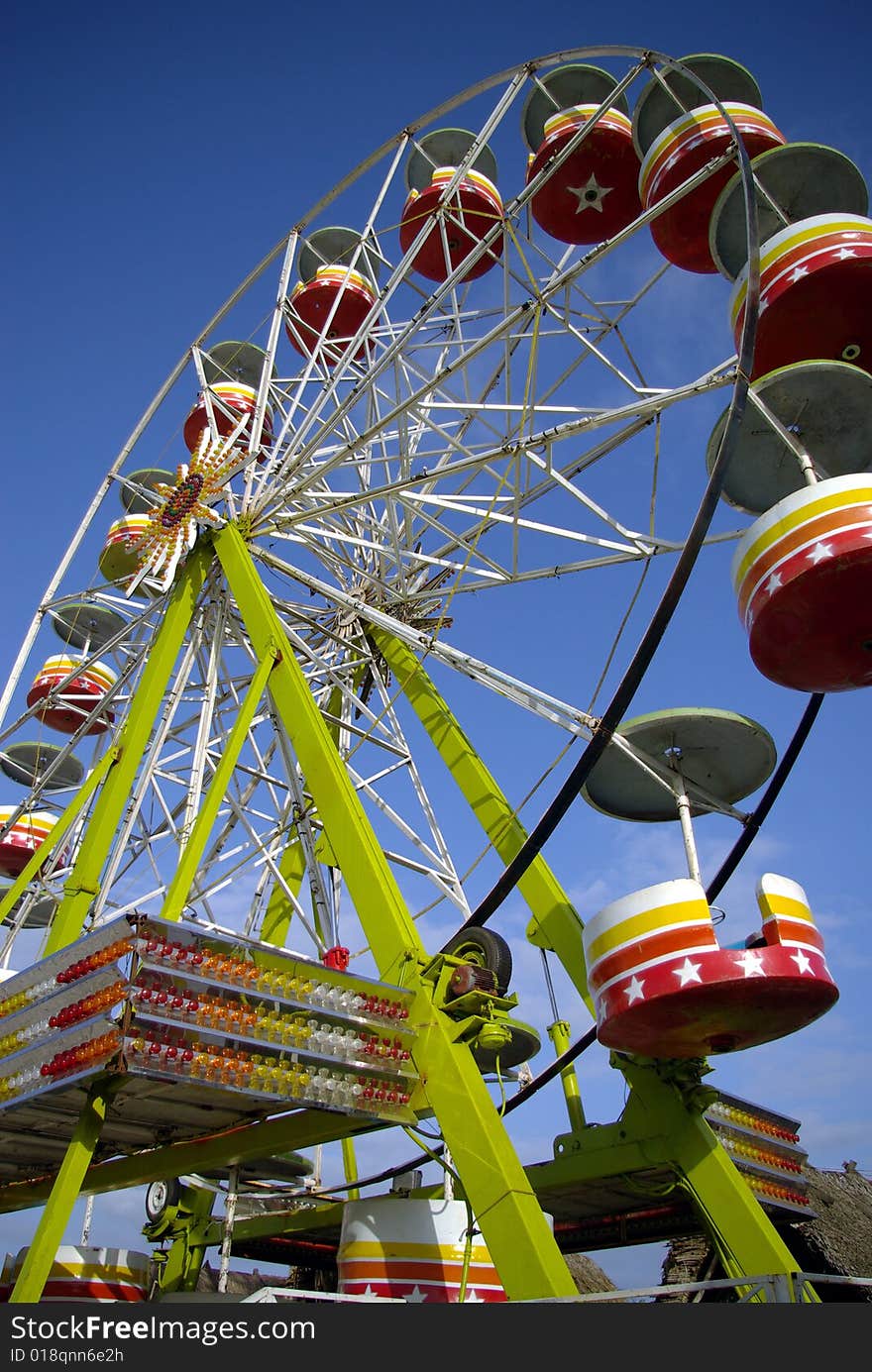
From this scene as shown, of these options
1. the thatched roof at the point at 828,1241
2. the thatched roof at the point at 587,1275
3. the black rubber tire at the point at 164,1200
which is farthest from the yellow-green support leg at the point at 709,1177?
the thatched roof at the point at 587,1275

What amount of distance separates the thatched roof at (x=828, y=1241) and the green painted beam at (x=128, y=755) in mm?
10484

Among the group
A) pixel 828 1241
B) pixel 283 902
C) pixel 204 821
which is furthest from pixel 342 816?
pixel 828 1241

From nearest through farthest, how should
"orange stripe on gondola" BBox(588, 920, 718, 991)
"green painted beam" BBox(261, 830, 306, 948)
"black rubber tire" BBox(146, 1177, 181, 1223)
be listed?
1. "orange stripe on gondola" BBox(588, 920, 718, 991)
2. "black rubber tire" BBox(146, 1177, 181, 1223)
3. "green painted beam" BBox(261, 830, 306, 948)

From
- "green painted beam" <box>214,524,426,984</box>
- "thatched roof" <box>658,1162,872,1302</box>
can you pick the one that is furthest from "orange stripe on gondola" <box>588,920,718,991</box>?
"thatched roof" <box>658,1162,872,1302</box>

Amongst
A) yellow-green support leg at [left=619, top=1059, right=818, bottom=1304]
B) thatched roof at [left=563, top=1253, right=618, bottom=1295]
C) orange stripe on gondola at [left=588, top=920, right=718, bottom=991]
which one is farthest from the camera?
thatched roof at [left=563, top=1253, right=618, bottom=1295]

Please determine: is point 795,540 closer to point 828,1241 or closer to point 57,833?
point 57,833

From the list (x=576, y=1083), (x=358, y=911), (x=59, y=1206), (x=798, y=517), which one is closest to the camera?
(x=59, y=1206)

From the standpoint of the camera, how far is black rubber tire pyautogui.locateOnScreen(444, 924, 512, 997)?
32.4 ft

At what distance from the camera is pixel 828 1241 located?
1750 centimetres

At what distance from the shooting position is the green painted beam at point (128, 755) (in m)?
12.2

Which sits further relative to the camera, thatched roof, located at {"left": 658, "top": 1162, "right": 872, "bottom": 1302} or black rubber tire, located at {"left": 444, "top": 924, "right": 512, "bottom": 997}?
thatched roof, located at {"left": 658, "top": 1162, "right": 872, "bottom": 1302}

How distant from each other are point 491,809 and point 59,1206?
776cm

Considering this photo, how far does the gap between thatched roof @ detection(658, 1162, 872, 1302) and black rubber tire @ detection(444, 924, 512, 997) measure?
26.2ft

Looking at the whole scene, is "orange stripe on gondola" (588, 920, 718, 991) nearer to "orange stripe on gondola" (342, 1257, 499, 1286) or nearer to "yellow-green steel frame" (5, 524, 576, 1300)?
"yellow-green steel frame" (5, 524, 576, 1300)
